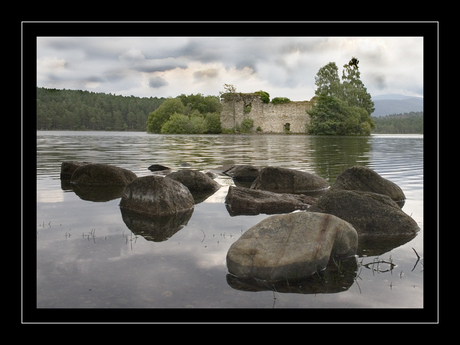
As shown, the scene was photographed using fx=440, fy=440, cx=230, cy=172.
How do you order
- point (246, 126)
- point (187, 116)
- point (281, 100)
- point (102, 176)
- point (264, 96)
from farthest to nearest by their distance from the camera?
point (187, 116) < point (264, 96) < point (246, 126) < point (281, 100) < point (102, 176)

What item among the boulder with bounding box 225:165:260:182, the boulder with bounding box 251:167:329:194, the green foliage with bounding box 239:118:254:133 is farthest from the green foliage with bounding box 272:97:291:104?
the boulder with bounding box 251:167:329:194

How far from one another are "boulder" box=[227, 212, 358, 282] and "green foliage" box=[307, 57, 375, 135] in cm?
5316

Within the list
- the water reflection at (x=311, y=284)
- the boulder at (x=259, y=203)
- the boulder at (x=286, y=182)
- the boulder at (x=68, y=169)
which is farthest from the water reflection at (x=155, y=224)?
the boulder at (x=68, y=169)

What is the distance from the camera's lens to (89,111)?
101188mm

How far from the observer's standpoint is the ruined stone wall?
62.0 metres

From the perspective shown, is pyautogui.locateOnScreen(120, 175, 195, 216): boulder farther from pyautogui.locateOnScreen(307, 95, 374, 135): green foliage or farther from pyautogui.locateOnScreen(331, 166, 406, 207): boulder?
pyautogui.locateOnScreen(307, 95, 374, 135): green foliage

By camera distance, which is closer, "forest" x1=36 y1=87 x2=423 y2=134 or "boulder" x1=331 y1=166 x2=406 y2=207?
"boulder" x1=331 y1=166 x2=406 y2=207

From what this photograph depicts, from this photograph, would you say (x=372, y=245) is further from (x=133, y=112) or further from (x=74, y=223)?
(x=133, y=112)

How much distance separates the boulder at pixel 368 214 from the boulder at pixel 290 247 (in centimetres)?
120

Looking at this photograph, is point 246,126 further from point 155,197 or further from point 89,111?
point 155,197
